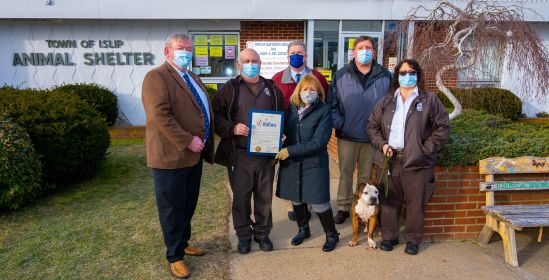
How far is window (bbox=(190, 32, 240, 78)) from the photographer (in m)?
10.4

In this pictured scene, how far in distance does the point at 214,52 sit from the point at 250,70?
7224mm

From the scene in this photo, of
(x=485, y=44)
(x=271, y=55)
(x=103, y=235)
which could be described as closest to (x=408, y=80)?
(x=485, y=44)

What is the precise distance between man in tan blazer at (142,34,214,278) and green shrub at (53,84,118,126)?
656cm

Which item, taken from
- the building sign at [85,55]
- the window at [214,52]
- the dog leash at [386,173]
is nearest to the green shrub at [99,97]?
the building sign at [85,55]

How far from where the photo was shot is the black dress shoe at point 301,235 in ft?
12.9

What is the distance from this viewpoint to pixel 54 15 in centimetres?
933

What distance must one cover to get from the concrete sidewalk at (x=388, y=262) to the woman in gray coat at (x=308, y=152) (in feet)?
0.77

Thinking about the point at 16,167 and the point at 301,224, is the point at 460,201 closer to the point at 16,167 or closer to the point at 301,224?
the point at 301,224

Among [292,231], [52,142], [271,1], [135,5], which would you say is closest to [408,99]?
[292,231]

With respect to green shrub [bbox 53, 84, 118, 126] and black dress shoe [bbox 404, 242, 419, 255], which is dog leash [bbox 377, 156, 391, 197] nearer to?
black dress shoe [bbox 404, 242, 419, 255]

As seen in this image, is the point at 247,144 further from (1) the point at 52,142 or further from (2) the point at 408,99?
(1) the point at 52,142

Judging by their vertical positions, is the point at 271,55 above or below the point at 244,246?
above

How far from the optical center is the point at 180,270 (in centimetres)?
332

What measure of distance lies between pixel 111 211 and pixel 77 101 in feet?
7.18
